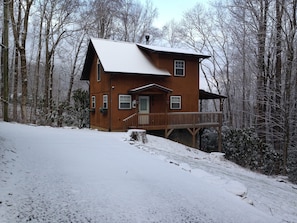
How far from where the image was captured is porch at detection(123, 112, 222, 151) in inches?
614

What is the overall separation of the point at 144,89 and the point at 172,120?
8.49ft

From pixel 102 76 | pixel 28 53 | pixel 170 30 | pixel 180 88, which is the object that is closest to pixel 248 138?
pixel 180 88

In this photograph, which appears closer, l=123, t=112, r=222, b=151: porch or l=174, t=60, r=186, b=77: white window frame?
l=123, t=112, r=222, b=151: porch

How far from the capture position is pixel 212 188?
5.33 meters

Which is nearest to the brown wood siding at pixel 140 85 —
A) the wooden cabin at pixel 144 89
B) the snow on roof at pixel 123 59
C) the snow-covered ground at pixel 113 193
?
the wooden cabin at pixel 144 89

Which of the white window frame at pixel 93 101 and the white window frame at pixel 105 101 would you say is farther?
the white window frame at pixel 93 101

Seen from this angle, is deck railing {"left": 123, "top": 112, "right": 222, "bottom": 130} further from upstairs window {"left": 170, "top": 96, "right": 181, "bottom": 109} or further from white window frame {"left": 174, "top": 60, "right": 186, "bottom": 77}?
white window frame {"left": 174, "top": 60, "right": 186, "bottom": 77}

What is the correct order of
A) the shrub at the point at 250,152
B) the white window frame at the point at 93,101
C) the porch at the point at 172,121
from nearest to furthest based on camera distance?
the shrub at the point at 250,152, the porch at the point at 172,121, the white window frame at the point at 93,101

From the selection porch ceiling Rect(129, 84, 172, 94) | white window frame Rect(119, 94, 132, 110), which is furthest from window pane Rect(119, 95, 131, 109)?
porch ceiling Rect(129, 84, 172, 94)

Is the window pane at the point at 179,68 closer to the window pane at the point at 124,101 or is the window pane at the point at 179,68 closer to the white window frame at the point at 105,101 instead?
the window pane at the point at 124,101

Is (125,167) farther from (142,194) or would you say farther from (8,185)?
(8,185)

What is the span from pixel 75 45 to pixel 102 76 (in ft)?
41.8

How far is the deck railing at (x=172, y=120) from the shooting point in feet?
51.2

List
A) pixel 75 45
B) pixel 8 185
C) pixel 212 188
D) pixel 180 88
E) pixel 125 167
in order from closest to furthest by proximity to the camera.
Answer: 1. pixel 8 185
2. pixel 212 188
3. pixel 125 167
4. pixel 180 88
5. pixel 75 45
